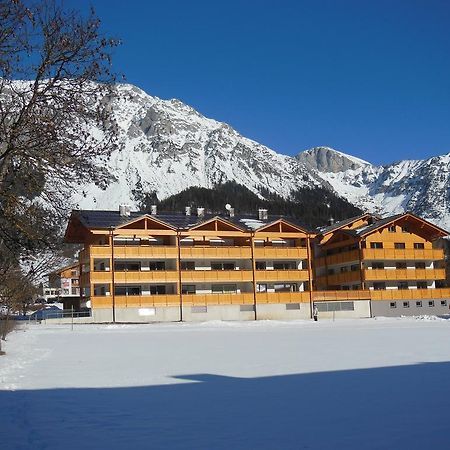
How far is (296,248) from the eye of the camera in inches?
2559

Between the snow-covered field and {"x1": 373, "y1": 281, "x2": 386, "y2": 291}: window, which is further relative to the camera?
{"x1": 373, "y1": 281, "x2": 386, "y2": 291}: window

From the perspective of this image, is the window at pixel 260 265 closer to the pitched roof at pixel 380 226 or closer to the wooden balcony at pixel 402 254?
the pitched roof at pixel 380 226

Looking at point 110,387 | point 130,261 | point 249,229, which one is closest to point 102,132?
point 110,387

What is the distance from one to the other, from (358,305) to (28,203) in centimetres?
5699

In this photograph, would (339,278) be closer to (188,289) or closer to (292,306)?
(292,306)

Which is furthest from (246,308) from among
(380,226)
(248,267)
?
(380,226)

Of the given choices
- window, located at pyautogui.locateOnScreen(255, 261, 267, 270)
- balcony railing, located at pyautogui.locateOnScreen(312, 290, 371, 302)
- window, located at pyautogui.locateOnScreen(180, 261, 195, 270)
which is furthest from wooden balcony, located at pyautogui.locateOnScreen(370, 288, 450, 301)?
window, located at pyautogui.locateOnScreen(180, 261, 195, 270)

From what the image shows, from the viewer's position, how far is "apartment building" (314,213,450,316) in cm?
6544

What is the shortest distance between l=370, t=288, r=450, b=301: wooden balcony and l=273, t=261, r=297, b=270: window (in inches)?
335

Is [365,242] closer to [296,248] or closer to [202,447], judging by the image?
[296,248]

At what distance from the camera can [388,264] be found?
68000 millimetres

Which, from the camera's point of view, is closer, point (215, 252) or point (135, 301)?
point (135, 301)

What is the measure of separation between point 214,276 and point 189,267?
9.36 feet

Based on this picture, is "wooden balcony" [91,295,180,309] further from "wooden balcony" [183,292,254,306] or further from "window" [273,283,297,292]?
"window" [273,283,297,292]
